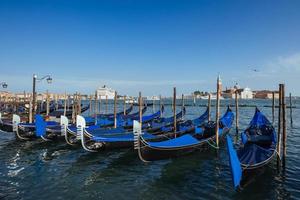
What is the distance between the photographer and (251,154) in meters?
8.43

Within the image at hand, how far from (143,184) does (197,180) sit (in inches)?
65.5

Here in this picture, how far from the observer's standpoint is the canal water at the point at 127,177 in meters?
7.03

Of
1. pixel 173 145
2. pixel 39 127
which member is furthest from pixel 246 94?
pixel 173 145

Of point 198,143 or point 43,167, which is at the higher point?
point 198,143

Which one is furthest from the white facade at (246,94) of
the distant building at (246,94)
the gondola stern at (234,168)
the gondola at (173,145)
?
the gondola stern at (234,168)

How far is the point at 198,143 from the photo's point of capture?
10680mm

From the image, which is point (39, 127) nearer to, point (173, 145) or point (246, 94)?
point (173, 145)

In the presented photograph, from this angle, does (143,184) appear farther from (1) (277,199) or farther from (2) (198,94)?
(2) (198,94)

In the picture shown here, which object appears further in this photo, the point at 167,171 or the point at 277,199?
the point at 167,171

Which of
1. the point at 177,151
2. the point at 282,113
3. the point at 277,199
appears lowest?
the point at 277,199

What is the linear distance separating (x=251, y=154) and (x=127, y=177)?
12.9ft

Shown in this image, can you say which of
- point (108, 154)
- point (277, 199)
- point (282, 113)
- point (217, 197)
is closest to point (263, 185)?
point (277, 199)

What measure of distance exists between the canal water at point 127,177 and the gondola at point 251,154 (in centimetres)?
43

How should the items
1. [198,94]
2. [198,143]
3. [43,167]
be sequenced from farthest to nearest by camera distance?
[198,94]
[198,143]
[43,167]
